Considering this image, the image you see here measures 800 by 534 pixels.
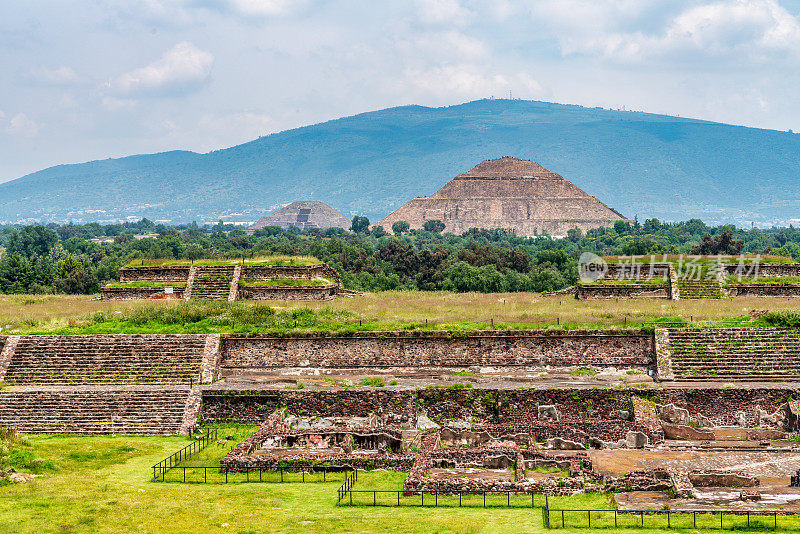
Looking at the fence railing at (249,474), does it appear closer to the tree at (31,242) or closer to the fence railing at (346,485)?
the fence railing at (346,485)

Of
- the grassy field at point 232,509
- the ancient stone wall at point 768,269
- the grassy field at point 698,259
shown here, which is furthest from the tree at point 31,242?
the grassy field at point 232,509

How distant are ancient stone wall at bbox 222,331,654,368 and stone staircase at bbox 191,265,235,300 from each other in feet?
36.3

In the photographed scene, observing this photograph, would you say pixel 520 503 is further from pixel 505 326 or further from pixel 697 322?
pixel 697 322

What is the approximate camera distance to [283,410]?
34.7 meters

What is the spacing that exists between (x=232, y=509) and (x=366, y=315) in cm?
1911

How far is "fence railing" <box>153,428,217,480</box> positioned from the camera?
2856 cm

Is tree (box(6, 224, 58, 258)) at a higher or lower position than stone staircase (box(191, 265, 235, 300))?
higher

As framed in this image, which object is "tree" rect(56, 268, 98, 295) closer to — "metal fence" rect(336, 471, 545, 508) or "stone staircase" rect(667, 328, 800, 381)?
"stone staircase" rect(667, 328, 800, 381)

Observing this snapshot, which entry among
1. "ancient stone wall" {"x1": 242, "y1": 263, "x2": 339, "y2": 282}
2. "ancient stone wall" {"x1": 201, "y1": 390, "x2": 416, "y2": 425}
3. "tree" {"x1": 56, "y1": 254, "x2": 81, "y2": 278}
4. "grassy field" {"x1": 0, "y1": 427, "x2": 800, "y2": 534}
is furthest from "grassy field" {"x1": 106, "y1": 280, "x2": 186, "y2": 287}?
"tree" {"x1": 56, "y1": 254, "x2": 81, "y2": 278}

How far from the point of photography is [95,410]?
35.1 metres

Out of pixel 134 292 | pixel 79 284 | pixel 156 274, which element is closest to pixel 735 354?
pixel 134 292

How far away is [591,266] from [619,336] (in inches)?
581

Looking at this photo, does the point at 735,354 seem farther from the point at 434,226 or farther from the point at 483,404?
the point at 434,226

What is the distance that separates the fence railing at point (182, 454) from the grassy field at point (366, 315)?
7.52 metres
